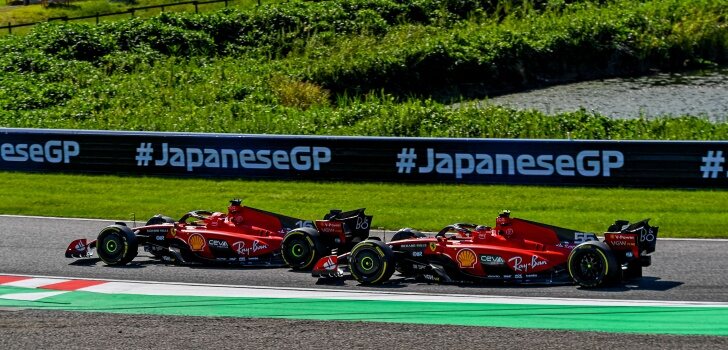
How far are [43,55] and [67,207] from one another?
15.9 metres

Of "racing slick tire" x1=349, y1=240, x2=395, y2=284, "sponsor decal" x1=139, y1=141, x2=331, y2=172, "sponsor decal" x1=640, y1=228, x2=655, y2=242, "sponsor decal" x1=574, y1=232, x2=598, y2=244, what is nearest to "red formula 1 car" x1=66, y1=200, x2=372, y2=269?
"racing slick tire" x1=349, y1=240, x2=395, y2=284

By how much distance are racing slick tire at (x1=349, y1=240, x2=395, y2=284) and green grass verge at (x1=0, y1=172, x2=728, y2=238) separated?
17.7ft

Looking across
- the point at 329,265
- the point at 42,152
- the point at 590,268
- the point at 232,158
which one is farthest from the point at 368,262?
the point at 42,152

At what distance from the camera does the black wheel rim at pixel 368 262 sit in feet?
47.5

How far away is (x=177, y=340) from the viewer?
12.0 m

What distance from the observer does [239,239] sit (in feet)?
52.2

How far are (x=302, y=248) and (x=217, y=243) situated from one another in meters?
1.45

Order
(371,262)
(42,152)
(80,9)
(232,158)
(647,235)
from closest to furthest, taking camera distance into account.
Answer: (647,235) < (371,262) < (232,158) < (42,152) < (80,9)

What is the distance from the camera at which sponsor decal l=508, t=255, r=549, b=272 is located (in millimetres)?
13883

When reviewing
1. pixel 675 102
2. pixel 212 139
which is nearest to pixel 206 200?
pixel 212 139

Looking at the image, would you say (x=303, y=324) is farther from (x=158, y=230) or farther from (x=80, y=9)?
(x=80, y=9)

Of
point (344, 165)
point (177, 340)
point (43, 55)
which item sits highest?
point (43, 55)

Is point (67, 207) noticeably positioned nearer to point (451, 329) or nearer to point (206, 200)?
point (206, 200)

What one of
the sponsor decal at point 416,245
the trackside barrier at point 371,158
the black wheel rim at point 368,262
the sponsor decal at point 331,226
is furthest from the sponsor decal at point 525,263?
the trackside barrier at point 371,158
